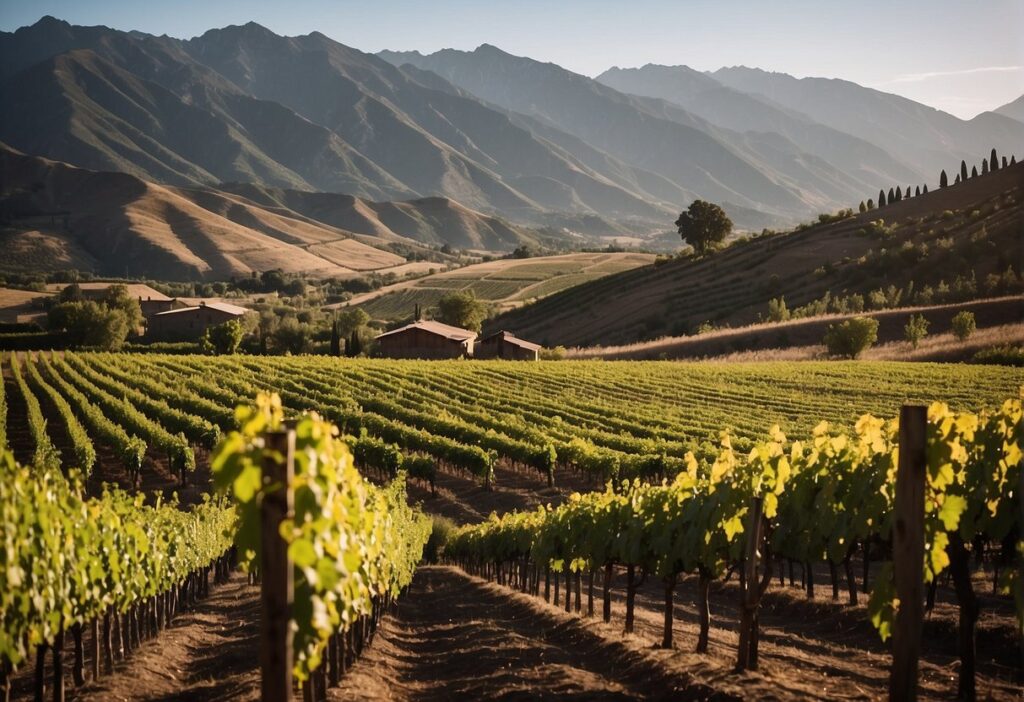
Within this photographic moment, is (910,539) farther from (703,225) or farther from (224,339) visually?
(703,225)

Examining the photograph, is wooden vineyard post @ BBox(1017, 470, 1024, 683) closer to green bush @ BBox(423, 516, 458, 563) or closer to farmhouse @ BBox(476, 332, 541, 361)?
green bush @ BBox(423, 516, 458, 563)

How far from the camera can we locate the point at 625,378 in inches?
2146

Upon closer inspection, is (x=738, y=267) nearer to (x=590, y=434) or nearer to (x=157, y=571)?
(x=590, y=434)

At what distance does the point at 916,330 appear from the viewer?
2431 inches

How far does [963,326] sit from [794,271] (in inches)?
1596

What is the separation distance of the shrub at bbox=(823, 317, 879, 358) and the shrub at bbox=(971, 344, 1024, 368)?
7992 mm

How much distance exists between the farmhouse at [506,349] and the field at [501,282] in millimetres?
55101

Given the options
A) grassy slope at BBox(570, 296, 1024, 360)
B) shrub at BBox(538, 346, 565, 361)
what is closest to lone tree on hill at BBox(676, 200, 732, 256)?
grassy slope at BBox(570, 296, 1024, 360)

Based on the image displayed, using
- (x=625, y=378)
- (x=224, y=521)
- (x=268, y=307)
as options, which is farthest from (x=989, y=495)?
(x=268, y=307)

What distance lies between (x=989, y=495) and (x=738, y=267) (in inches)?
3970

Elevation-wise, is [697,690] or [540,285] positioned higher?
[540,285]

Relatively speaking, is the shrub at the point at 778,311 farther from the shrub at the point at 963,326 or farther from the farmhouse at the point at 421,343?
the farmhouse at the point at 421,343

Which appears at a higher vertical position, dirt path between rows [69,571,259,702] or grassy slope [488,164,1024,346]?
grassy slope [488,164,1024,346]

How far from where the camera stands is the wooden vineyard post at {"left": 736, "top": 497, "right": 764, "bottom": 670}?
30.6 feet
